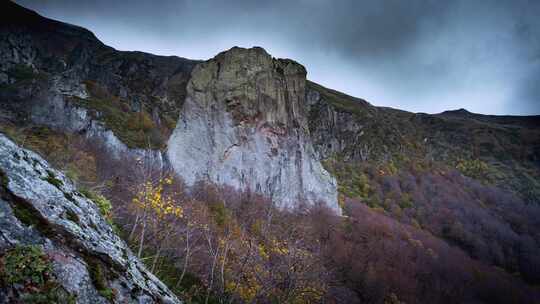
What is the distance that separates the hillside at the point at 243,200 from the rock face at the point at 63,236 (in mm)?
30

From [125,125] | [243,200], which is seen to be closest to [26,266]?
[243,200]

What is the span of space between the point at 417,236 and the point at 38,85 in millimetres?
58482

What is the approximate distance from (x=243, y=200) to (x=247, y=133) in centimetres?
789

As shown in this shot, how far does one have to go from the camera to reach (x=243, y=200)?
28.9 metres

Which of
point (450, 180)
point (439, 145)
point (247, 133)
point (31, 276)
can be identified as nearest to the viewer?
point (31, 276)

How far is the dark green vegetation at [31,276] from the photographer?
6.64 ft

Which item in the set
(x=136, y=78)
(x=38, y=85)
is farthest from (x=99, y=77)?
(x=38, y=85)

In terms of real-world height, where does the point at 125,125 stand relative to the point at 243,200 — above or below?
above

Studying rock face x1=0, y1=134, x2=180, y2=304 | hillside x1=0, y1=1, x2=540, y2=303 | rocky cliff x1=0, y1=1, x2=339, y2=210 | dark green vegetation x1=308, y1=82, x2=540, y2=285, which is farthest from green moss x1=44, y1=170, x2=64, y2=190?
dark green vegetation x1=308, y1=82, x2=540, y2=285

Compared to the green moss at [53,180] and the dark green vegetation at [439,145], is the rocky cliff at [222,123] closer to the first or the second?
the green moss at [53,180]

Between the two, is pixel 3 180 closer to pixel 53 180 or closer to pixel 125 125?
pixel 53 180

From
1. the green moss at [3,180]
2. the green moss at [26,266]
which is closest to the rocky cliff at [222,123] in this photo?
the green moss at [3,180]

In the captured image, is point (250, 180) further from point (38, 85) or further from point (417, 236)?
point (417, 236)

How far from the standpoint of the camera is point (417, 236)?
4550 cm
